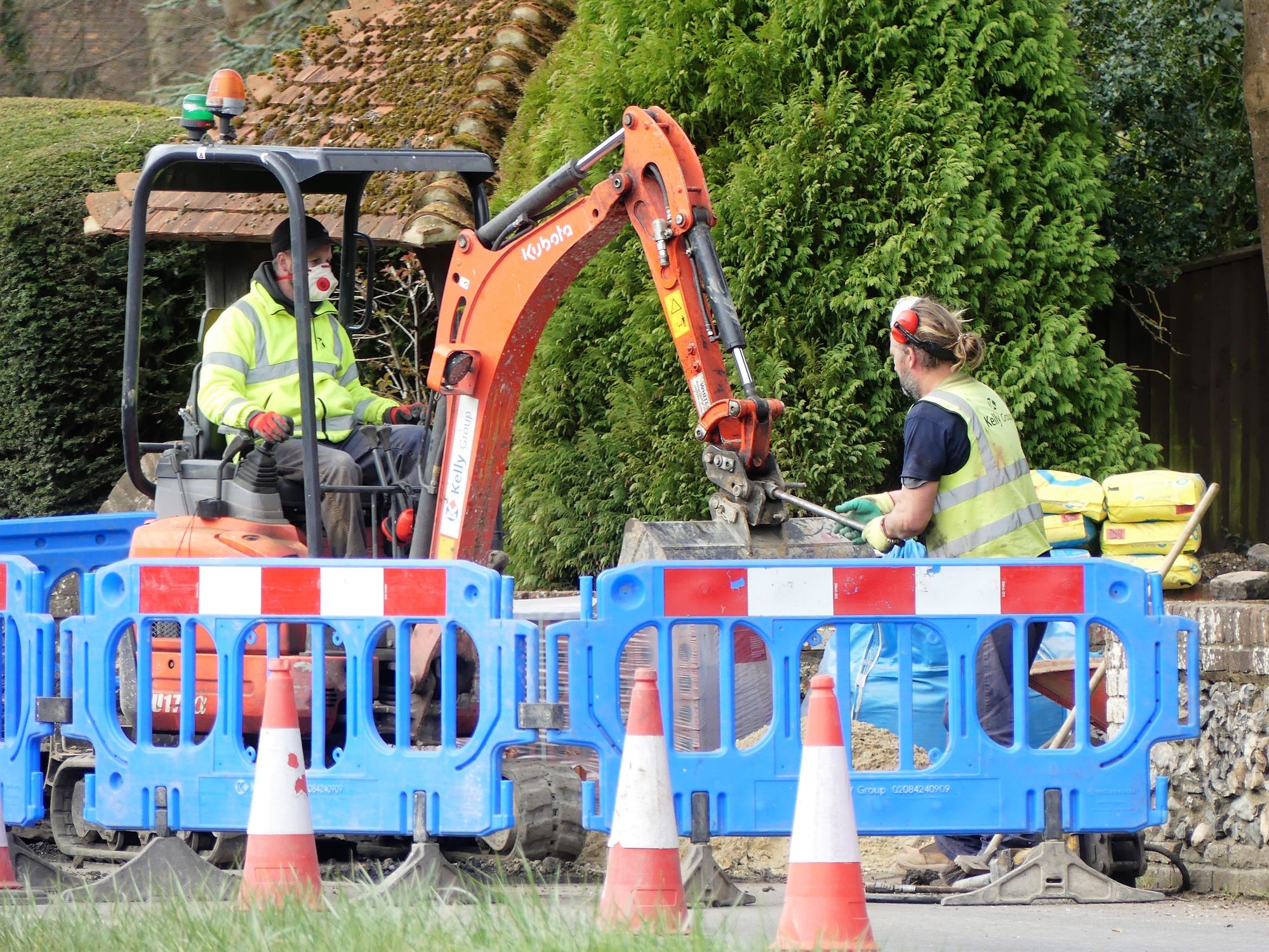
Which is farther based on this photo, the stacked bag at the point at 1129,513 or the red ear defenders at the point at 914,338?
the stacked bag at the point at 1129,513

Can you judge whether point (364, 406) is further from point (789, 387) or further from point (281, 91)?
point (281, 91)

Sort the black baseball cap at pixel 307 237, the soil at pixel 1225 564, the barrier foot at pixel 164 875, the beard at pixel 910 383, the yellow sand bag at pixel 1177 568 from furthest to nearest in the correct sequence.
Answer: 1. the soil at pixel 1225 564
2. the yellow sand bag at pixel 1177 568
3. the black baseball cap at pixel 307 237
4. the beard at pixel 910 383
5. the barrier foot at pixel 164 875

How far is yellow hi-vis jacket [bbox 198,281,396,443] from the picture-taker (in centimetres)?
635

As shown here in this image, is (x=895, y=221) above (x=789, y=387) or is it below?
above

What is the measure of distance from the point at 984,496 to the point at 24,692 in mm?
3334

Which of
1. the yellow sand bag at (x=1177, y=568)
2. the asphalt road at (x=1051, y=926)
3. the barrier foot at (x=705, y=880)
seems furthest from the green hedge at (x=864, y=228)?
the barrier foot at (x=705, y=880)

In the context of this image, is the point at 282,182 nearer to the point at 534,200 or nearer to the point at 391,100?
the point at 534,200

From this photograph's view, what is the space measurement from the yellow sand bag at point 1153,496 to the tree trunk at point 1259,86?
1258mm

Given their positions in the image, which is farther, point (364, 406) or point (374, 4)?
point (374, 4)

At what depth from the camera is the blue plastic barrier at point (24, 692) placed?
218 inches

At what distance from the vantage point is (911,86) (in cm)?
892

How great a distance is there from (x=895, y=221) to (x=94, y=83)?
20056 millimetres

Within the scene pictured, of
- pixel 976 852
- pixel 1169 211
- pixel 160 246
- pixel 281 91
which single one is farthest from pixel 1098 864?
pixel 281 91

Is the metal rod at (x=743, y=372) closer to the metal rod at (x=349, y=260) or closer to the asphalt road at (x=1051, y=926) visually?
the asphalt road at (x=1051, y=926)
